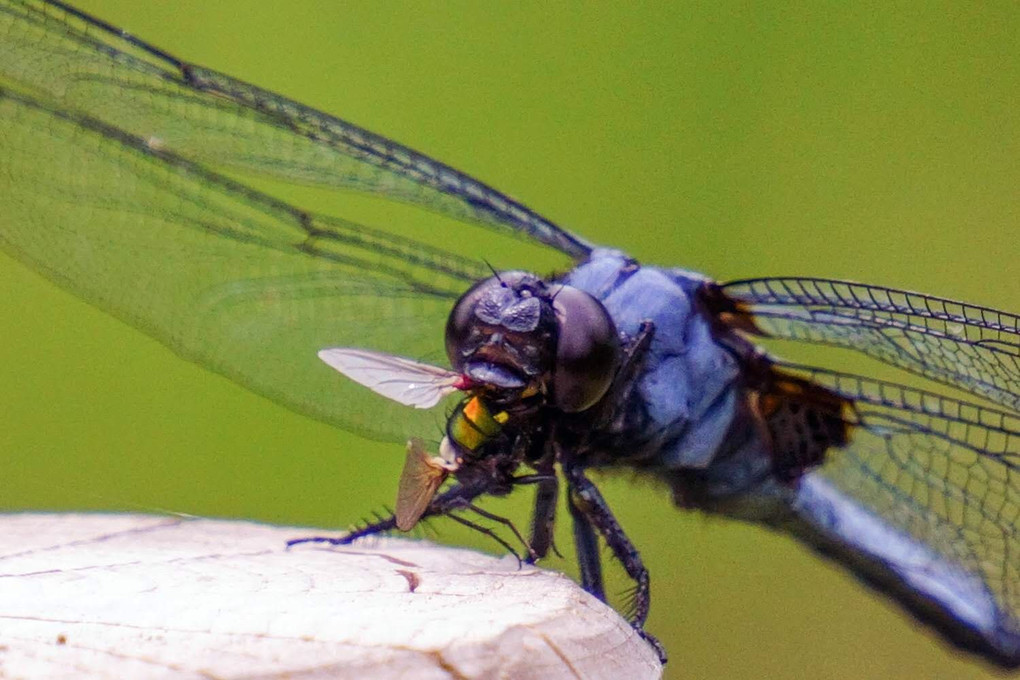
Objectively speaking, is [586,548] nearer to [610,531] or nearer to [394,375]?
[610,531]

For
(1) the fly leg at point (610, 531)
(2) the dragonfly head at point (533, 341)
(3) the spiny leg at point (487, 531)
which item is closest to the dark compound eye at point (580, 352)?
(2) the dragonfly head at point (533, 341)

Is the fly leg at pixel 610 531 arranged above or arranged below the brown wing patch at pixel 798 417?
below

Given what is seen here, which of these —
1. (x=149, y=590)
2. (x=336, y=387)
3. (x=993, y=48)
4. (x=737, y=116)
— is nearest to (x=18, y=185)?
(x=336, y=387)

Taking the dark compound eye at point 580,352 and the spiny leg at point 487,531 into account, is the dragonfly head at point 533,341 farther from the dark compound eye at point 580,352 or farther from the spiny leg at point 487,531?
the spiny leg at point 487,531

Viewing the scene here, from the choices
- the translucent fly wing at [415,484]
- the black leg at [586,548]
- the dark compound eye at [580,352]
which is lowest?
the black leg at [586,548]

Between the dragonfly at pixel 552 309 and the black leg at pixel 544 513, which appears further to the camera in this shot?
the dragonfly at pixel 552 309

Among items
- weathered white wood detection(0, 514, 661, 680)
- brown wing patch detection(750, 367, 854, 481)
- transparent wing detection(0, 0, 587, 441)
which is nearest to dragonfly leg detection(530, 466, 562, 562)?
weathered white wood detection(0, 514, 661, 680)

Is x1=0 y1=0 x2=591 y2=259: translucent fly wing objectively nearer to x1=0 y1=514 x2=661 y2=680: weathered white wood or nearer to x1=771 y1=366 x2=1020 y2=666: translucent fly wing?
x1=771 y1=366 x2=1020 y2=666: translucent fly wing
